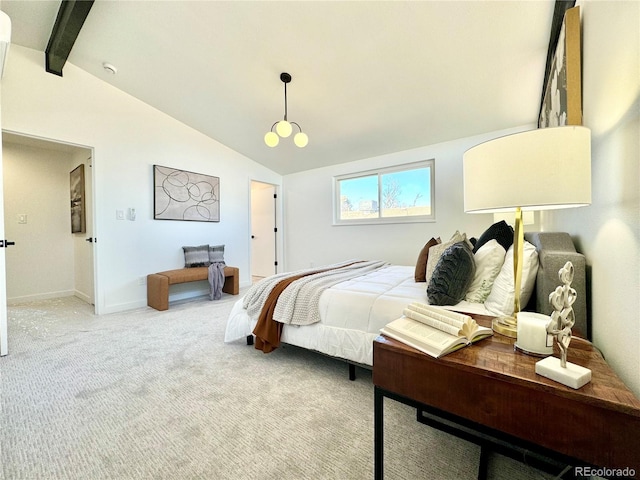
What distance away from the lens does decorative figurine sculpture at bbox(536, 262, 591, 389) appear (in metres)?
0.67

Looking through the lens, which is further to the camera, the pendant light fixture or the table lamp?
the pendant light fixture

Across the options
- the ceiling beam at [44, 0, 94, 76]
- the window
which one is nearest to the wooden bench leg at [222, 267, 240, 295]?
the window

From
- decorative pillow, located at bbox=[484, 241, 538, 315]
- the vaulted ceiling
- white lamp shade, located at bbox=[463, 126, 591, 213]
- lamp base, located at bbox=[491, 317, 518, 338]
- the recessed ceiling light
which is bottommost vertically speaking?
lamp base, located at bbox=[491, 317, 518, 338]

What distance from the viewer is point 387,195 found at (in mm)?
4539

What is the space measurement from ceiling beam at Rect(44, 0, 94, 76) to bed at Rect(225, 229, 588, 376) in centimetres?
304

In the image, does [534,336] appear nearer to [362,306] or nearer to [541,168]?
[541,168]

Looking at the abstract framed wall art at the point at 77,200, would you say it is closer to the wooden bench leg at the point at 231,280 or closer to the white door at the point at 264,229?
the wooden bench leg at the point at 231,280

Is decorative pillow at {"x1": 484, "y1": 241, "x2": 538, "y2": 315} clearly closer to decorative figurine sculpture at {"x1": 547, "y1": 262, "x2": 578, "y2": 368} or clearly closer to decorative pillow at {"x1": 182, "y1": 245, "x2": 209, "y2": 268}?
decorative figurine sculpture at {"x1": 547, "y1": 262, "x2": 578, "y2": 368}

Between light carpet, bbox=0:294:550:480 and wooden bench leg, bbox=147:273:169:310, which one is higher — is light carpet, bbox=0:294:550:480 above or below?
below

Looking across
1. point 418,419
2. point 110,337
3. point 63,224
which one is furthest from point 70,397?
point 63,224

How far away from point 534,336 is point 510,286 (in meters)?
0.64

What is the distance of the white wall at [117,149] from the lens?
295cm

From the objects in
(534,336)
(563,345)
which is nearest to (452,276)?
(534,336)

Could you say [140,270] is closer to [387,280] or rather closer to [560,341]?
[387,280]
